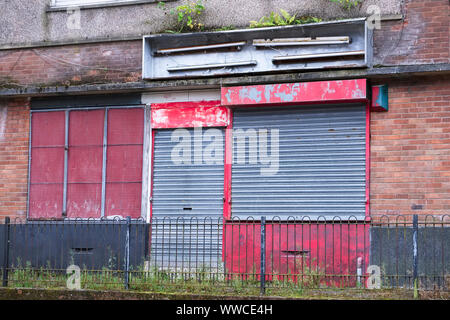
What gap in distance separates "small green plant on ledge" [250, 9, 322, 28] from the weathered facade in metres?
0.13

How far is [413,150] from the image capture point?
11789 millimetres

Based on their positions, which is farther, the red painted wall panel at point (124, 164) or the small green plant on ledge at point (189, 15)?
the red painted wall panel at point (124, 164)

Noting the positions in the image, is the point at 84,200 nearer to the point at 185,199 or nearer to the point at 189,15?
the point at 185,199

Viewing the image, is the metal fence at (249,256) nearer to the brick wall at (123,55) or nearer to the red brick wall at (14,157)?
the red brick wall at (14,157)

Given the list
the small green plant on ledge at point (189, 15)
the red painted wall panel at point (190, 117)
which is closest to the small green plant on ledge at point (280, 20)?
the small green plant on ledge at point (189, 15)

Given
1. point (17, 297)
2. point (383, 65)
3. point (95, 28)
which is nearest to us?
point (17, 297)

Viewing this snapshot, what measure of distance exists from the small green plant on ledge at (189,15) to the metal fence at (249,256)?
360 cm

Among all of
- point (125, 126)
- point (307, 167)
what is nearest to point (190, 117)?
point (125, 126)

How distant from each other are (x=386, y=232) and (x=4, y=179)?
7.51 meters

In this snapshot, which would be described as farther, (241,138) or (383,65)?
(241,138)

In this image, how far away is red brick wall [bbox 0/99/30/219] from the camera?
1404 centimetres

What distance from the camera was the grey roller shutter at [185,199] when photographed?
12688 mm
